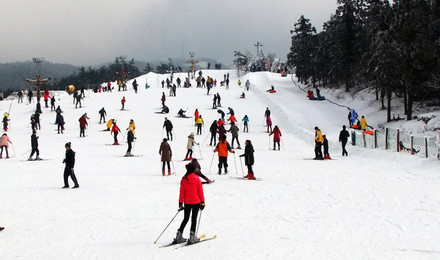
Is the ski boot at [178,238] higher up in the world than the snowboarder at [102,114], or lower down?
lower down

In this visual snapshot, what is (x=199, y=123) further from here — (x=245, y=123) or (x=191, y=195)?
(x=191, y=195)

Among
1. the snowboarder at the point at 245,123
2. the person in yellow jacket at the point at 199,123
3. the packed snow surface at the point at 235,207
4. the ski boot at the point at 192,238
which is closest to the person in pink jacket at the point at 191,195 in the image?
the ski boot at the point at 192,238

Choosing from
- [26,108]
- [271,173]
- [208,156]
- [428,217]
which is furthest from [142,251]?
[26,108]

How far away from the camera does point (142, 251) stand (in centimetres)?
866

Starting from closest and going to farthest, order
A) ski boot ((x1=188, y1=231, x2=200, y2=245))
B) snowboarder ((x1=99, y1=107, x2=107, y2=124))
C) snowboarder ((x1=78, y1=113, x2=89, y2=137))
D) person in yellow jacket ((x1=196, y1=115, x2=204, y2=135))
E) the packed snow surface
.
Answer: the packed snow surface < ski boot ((x1=188, y1=231, x2=200, y2=245)) < snowboarder ((x1=78, y1=113, x2=89, y2=137)) < person in yellow jacket ((x1=196, y1=115, x2=204, y2=135)) < snowboarder ((x1=99, y1=107, x2=107, y2=124))

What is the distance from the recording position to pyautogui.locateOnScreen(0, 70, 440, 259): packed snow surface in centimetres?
867

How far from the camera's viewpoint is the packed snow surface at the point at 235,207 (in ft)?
28.5

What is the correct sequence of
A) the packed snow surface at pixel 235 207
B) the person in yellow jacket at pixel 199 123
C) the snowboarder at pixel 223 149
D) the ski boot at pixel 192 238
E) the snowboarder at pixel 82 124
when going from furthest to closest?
the person in yellow jacket at pixel 199 123 → the snowboarder at pixel 82 124 → the snowboarder at pixel 223 149 → the ski boot at pixel 192 238 → the packed snow surface at pixel 235 207

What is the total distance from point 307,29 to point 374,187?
5429 centimetres

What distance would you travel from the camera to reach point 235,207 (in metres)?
11.9

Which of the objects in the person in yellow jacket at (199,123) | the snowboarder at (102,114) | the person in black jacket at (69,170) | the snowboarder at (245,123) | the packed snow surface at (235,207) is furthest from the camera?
the snowboarder at (102,114)

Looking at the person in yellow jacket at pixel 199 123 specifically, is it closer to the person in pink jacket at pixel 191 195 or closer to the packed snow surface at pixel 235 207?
the packed snow surface at pixel 235 207

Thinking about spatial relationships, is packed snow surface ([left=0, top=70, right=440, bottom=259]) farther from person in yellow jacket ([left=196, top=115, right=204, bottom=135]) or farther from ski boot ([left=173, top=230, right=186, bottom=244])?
person in yellow jacket ([left=196, top=115, right=204, bottom=135])

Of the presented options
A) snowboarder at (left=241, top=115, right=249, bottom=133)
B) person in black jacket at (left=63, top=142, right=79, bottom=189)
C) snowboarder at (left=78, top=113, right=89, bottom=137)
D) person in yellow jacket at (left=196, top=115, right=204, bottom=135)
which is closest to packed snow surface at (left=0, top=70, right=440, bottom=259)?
person in black jacket at (left=63, top=142, right=79, bottom=189)
